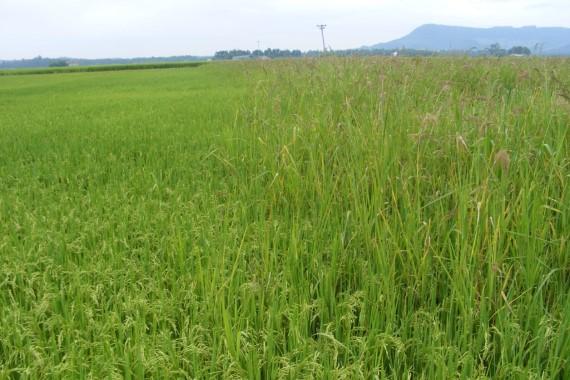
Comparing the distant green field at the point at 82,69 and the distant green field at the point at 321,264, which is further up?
the distant green field at the point at 82,69

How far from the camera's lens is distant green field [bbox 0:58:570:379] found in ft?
5.32

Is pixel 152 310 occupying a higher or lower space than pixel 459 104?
lower

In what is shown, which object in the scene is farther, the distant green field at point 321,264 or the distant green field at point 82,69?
the distant green field at point 82,69

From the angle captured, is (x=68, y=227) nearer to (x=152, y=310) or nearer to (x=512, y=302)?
(x=152, y=310)

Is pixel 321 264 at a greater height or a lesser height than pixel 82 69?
lesser

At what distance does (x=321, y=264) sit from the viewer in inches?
83.3

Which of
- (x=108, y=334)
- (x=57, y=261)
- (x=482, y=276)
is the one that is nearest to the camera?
(x=108, y=334)

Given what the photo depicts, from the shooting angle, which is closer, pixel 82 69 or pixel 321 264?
pixel 321 264

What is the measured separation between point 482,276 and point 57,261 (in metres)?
2.18

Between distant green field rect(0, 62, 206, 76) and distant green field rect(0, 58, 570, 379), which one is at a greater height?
distant green field rect(0, 62, 206, 76)

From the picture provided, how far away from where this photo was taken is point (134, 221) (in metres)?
2.96

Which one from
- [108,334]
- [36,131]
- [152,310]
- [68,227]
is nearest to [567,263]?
[152,310]

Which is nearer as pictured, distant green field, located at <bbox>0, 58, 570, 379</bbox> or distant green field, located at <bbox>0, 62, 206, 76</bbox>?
distant green field, located at <bbox>0, 58, 570, 379</bbox>

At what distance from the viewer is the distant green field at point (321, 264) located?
162cm
